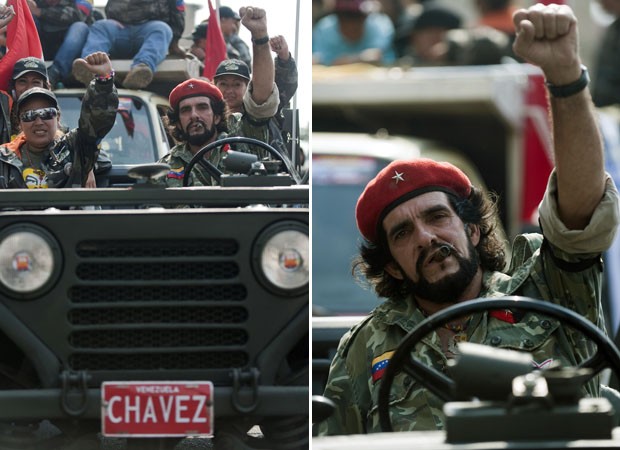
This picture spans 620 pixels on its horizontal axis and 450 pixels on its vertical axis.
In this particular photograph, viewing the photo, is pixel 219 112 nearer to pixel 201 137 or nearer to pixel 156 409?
pixel 201 137

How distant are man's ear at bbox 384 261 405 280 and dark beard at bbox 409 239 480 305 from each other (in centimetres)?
17

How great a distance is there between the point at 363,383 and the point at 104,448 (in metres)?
0.76

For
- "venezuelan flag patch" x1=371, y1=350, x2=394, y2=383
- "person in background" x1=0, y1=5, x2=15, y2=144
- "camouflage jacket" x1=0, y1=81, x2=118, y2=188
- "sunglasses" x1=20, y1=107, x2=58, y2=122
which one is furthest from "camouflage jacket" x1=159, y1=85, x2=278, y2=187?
"venezuelan flag patch" x1=371, y1=350, x2=394, y2=383

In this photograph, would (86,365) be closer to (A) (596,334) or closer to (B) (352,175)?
(A) (596,334)

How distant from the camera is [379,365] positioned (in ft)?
15.6

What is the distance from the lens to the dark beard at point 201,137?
4.97 m

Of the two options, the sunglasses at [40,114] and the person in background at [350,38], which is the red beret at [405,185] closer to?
the sunglasses at [40,114]

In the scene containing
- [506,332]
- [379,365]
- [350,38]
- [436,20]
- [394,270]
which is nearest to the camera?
[506,332]

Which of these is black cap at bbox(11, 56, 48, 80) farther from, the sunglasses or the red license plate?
the red license plate

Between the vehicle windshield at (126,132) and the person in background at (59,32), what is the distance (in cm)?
9

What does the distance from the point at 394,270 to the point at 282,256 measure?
1.25 ft

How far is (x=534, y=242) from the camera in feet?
16.0

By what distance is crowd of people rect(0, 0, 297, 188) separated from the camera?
4883mm

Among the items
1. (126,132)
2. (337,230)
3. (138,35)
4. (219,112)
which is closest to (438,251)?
(219,112)
